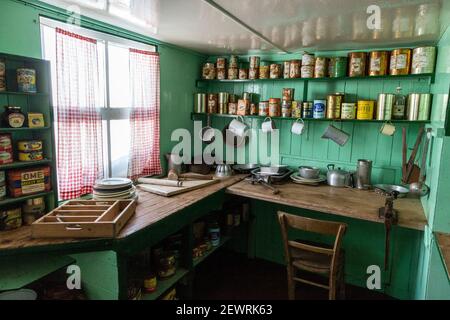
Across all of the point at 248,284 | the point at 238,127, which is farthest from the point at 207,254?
the point at 238,127

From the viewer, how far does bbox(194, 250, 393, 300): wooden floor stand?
2.42 m

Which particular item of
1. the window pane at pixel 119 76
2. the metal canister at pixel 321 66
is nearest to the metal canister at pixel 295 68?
the metal canister at pixel 321 66

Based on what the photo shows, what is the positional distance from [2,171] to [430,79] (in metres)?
2.83

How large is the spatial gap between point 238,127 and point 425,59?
Answer: 155 centimetres

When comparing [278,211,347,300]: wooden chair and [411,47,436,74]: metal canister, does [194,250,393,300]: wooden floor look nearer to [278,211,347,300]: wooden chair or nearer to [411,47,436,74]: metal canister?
[278,211,347,300]: wooden chair

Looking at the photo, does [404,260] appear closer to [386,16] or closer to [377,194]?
[377,194]

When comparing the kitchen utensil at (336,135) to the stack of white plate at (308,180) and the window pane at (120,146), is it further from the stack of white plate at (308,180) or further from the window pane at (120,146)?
the window pane at (120,146)

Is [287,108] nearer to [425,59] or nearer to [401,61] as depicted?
[401,61]

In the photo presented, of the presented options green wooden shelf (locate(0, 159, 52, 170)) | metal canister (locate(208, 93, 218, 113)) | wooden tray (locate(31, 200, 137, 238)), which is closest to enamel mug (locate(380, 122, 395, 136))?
metal canister (locate(208, 93, 218, 113))

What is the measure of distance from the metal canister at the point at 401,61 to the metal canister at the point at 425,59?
54 mm

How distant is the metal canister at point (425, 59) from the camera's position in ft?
6.80

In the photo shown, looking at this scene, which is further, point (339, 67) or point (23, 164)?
point (339, 67)

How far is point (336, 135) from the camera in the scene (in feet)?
8.10
